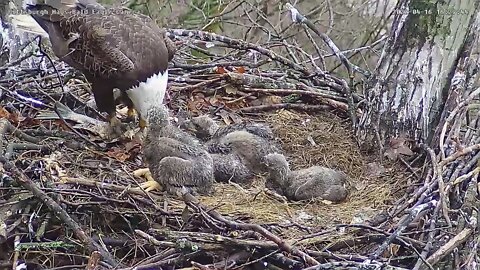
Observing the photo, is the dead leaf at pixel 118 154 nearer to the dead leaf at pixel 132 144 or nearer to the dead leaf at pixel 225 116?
the dead leaf at pixel 132 144

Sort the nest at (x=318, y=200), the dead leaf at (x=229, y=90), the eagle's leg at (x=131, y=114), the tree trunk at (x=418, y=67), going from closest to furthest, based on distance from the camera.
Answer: the nest at (x=318, y=200)
the tree trunk at (x=418, y=67)
the eagle's leg at (x=131, y=114)
the dead leaf at (x=229, y=90)

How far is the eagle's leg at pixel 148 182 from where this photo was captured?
3693 millimetres

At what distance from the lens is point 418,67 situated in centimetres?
408

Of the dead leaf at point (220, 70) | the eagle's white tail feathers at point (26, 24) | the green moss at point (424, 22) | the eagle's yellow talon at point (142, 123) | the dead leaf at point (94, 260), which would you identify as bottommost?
the eagle's yellow talon at point (142, 123)

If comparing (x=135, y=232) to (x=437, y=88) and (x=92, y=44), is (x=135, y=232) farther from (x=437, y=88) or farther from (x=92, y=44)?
(x=437, y=88)

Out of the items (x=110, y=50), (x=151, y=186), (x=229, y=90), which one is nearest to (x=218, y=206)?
(x=151, y=186)

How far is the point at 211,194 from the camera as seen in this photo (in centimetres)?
378

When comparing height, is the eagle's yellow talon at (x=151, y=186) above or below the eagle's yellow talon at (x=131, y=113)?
above

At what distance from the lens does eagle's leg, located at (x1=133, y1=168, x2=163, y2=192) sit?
12.1 ft

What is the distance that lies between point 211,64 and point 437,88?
154 centimetres

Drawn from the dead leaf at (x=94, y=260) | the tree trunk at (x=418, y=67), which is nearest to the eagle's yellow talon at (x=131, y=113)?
the tree trunk at (x=418, y=67)

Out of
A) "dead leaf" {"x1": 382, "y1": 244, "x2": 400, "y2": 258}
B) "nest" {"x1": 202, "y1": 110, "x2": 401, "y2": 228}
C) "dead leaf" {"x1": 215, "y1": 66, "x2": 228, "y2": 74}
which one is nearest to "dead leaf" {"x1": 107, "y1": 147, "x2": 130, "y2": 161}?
"nest" {"x1": 202, "y1": 110, "x2": 401, "y2": 228}

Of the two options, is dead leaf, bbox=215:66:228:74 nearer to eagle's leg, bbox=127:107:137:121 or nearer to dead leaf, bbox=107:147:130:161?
eagle's leg, bbox=127:107:137:121

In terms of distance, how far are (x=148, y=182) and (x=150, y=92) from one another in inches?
30.6
